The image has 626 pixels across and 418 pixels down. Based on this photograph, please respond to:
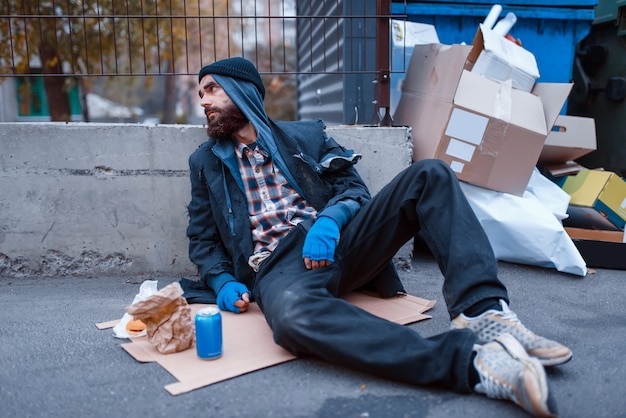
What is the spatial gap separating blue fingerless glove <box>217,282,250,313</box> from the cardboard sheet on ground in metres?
0.05

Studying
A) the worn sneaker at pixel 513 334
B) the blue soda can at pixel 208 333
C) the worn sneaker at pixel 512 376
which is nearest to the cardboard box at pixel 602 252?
the worn sneaker at pixel 513 334

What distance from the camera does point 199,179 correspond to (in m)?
3.08

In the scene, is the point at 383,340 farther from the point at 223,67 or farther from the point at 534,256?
the point at 534,256

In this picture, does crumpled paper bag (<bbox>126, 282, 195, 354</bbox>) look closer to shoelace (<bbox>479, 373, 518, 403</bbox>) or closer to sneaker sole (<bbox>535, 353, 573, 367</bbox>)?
shoelace (<bbox>479, 373, 518, 403</bbox>)

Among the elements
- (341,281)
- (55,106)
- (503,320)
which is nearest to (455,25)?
(341,281)

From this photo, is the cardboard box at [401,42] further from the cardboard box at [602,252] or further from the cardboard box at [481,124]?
the cardboard box at [602,252]

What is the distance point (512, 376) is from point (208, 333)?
3.73ft

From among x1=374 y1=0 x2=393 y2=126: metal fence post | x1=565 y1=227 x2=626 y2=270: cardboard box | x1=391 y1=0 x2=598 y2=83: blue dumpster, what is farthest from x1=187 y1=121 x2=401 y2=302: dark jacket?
x1=391 y1=0 x2=598 y2=83: blue dumpster

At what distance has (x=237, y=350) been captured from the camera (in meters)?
2.49

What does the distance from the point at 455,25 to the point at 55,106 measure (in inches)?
240

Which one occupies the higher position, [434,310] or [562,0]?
[562,0]

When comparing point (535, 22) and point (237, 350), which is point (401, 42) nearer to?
point (535, 22)

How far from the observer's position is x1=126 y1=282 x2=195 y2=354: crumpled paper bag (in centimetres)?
241

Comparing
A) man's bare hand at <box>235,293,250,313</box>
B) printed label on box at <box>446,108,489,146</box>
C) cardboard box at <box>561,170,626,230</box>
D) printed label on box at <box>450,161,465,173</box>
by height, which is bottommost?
man's bare hand at <box>235,293,250,313</box>
